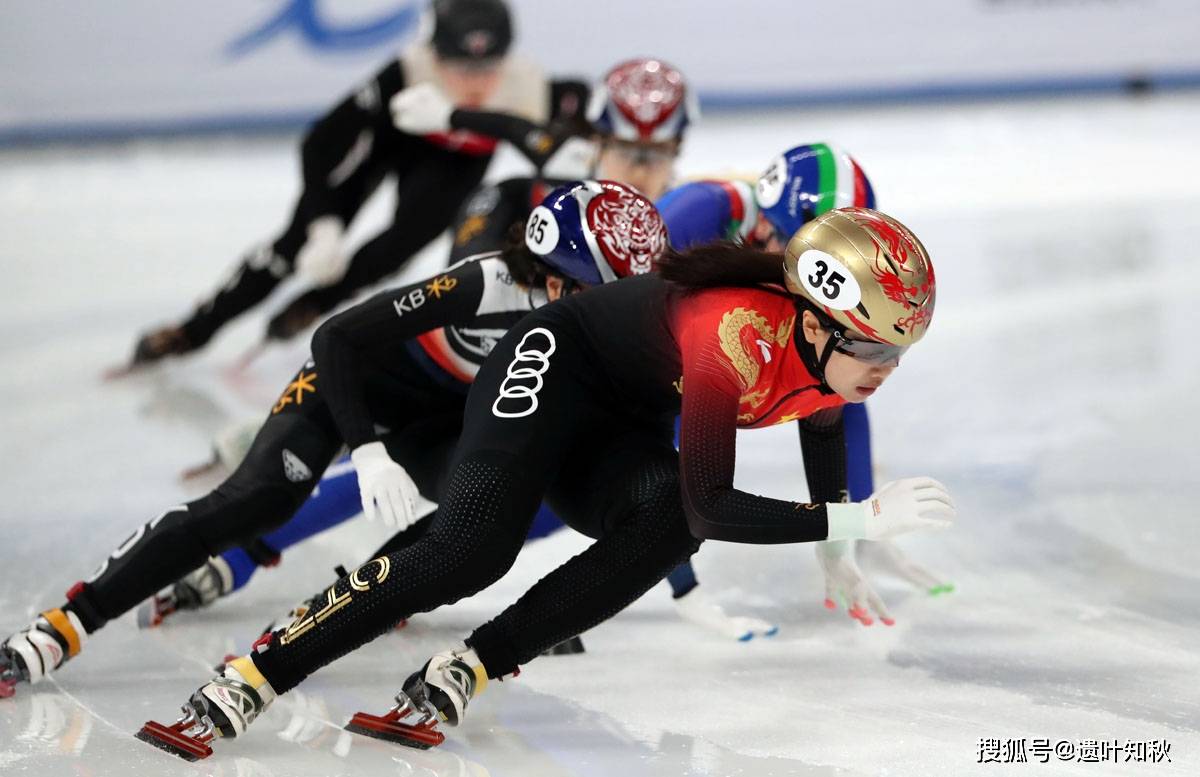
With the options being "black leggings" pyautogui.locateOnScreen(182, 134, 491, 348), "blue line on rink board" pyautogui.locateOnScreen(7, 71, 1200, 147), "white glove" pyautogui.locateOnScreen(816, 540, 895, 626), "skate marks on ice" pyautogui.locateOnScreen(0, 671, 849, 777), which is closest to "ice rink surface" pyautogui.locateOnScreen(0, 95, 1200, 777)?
"skate marks on ice" pyautogui.locateOnScreen(0, 671, 849, 777)

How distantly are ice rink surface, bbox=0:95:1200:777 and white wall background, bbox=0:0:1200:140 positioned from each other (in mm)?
1745

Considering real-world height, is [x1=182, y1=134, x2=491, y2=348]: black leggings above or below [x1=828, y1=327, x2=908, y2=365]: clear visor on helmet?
below

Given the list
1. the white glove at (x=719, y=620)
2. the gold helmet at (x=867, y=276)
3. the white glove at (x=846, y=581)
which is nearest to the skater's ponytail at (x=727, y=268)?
the gold helmet at (x=867, y=276)

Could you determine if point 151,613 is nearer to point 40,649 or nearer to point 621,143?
point 40,649

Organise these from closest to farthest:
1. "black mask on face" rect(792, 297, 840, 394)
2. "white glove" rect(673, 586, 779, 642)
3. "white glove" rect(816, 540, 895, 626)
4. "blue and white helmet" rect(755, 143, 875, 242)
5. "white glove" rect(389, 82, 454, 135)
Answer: "black mask on face" rect(792, 297, 840, 394) < "white glove" rect(816, 540, 895, 626) < "white glove" rect(673, 586, 779, 642) < "blue and white helmet" rect(755, 143, 875, 242) < "white glove" rect(389, 82, 454, 135)

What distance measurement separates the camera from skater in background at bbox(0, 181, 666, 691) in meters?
3.17

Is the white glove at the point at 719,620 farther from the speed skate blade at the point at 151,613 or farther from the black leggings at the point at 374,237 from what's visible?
the black leggings at the point at 374,237

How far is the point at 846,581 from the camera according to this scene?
3174 mm

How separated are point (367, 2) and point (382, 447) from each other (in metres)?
7.56

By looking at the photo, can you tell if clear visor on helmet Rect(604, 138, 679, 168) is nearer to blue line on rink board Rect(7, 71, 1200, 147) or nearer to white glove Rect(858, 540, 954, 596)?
white glove Rect(858, 540, 954, 596)

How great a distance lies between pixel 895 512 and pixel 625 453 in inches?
23.2

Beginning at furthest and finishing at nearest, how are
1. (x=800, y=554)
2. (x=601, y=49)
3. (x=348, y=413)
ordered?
(x=601, y=49) → (x=800, y=554) → (x=348, y=413)

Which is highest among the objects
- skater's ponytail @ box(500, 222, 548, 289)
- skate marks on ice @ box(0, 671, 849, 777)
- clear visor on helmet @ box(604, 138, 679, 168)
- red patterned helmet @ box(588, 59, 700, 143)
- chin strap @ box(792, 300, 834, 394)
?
red patterned helmet @ box(588, 59, 700, 143)

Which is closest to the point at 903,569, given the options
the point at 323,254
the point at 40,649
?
the point at 40,649
